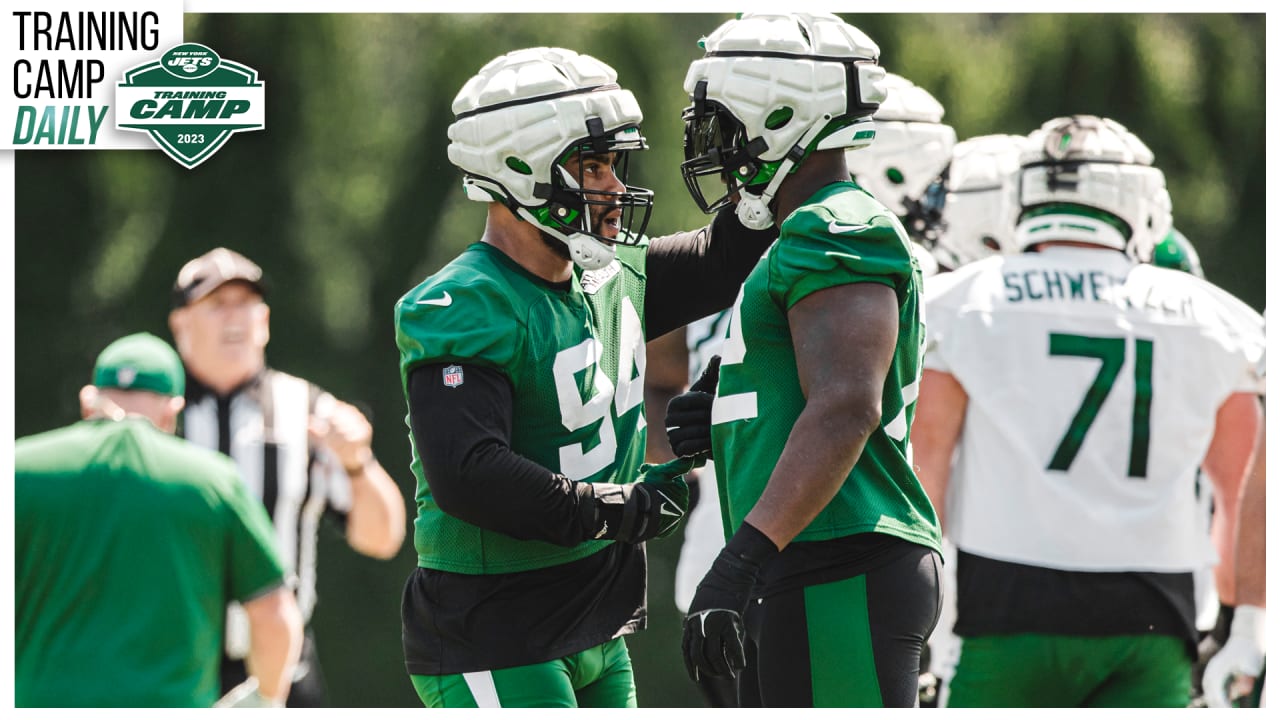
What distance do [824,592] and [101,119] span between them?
8.32ft

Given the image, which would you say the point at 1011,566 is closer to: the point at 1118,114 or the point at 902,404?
the point at 902,404

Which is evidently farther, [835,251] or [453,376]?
[453,376]

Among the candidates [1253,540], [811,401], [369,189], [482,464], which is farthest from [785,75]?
[369,189]

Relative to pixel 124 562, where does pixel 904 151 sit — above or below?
above

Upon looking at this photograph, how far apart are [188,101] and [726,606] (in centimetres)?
252

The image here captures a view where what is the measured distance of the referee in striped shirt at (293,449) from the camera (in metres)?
5.12

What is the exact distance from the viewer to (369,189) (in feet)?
21.7

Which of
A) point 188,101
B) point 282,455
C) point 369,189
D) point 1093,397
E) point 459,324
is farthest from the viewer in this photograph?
point 369,189

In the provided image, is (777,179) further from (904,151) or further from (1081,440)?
(904,151)

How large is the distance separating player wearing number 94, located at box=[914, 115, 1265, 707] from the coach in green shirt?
5.99 ft

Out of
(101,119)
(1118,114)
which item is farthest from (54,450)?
(1118,114)

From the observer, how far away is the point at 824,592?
2658 mm

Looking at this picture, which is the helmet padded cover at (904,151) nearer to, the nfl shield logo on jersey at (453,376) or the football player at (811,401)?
the football player at (811,401)

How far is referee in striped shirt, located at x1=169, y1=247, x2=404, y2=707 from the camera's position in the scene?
5121mm
